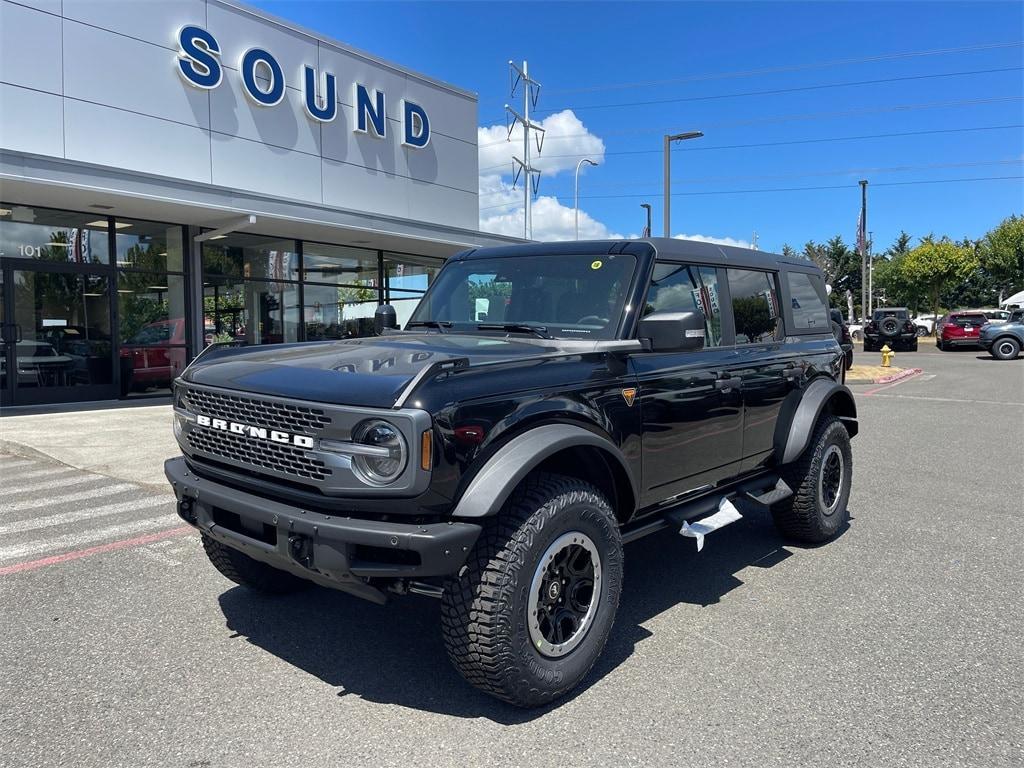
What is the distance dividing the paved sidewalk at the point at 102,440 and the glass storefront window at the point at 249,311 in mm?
3409

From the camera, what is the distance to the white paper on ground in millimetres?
3771

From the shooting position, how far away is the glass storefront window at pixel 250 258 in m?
14.7

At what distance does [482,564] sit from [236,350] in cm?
198

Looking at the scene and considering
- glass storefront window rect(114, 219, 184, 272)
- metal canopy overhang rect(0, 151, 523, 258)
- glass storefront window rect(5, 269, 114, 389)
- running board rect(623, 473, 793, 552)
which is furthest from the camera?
glass storefront window rect(114, 219, 184, 272)

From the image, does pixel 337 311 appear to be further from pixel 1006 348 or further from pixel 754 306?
pixel 1006 348

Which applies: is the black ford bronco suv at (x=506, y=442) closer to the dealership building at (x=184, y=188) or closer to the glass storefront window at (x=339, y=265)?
the dealership building at (x=184, y=188)

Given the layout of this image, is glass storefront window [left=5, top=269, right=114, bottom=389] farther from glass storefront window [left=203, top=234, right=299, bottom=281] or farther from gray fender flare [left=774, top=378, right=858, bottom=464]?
gray fender flare [left=774, top=378, right=858, bottom=464]

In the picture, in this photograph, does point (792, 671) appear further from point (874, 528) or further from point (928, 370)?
point (928, 370)

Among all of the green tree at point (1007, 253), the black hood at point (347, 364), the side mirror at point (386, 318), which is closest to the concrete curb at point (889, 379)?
the side mirror at point (386, 318)

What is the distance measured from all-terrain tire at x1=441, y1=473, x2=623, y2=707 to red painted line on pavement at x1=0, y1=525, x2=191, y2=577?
3.35 metres

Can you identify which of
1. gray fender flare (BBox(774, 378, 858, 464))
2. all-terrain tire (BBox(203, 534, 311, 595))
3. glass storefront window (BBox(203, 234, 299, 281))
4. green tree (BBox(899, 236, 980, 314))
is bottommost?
all-terrain tire (BBox(203, 534, 311, 595))

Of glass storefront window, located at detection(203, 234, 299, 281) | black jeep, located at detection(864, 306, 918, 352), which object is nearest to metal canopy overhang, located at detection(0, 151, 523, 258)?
glass storefront window, located at detection(203, 234, 299, 281)

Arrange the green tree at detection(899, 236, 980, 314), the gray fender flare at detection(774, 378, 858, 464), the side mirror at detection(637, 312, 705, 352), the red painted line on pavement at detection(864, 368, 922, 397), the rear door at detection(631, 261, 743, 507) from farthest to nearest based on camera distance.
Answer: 1. the green tree at detection(899, 236, 980, 314)
2. the red painted line on pavement at detection(864, 368, 922, 397)
3. the gray fender flare at detection(774, 378, 858, 464)
4. the rear door at detection(631, 261, 743, 507)
5. the side mirror at detection(637, 312, 705, 352)

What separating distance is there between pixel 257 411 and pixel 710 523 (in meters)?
2.33
